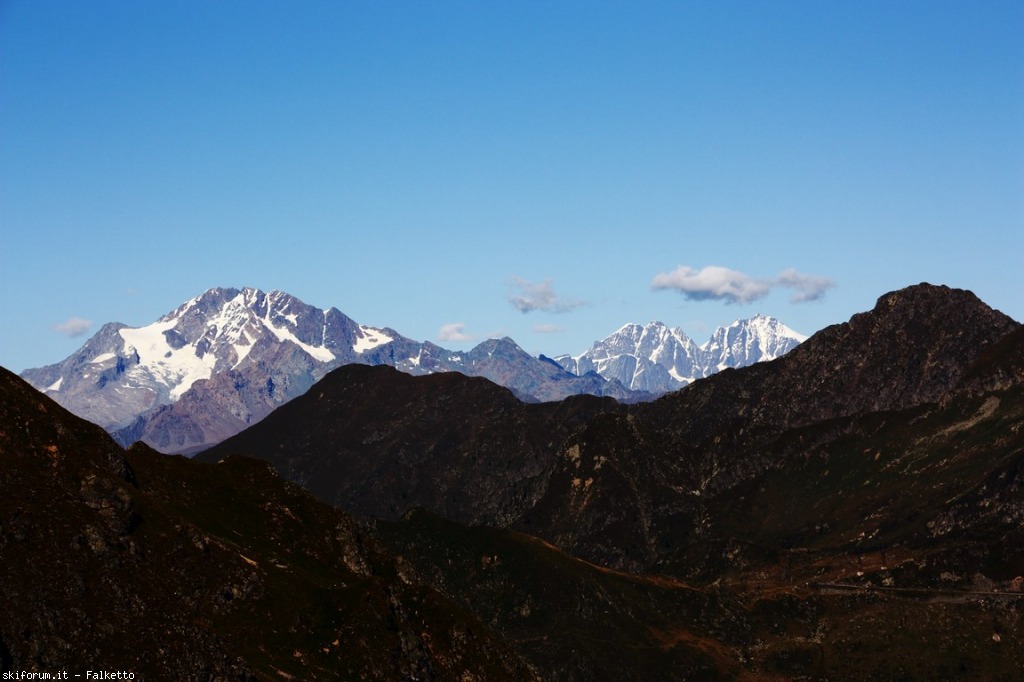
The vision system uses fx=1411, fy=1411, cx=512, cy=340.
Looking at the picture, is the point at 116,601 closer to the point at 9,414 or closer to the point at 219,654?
the point at 219,654

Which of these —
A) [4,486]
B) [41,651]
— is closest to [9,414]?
[4,486]

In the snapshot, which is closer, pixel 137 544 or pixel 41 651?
pixel 41 651

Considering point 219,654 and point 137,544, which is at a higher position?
point 137,544

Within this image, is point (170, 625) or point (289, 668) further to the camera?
point (289, 668)

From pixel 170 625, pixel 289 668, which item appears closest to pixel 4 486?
pixel 170 625

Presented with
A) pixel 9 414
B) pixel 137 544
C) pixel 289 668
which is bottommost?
pixel 289 668

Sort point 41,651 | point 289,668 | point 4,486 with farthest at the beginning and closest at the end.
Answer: point 289,668 < point 4,486 < point 41,651

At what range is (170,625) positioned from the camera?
184 m

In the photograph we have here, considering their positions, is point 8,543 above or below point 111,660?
above

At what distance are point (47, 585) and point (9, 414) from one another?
35439 mm

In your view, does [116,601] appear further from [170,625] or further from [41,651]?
[41,651]

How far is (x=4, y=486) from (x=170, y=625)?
28.4 m

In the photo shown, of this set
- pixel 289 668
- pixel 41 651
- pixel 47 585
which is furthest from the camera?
pixel 289 668

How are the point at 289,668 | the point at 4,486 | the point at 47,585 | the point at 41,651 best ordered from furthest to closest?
the point at 289,668, the point at 4,486, the point at 47,585, the point at 41,651
